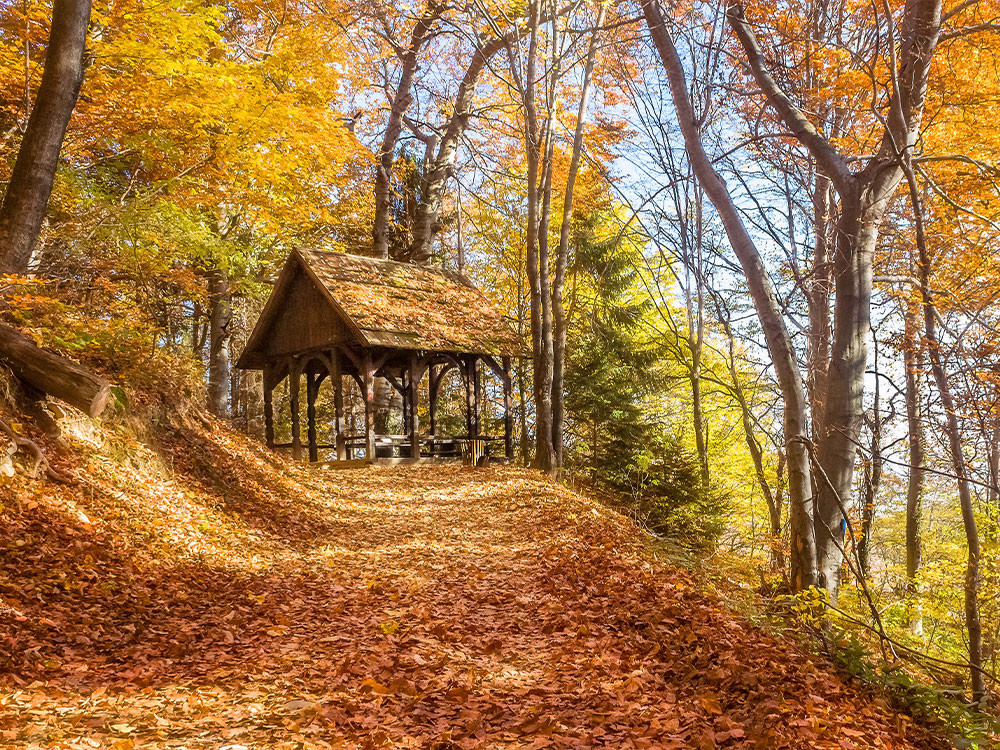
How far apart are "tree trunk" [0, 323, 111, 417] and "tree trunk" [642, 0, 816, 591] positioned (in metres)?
6.73

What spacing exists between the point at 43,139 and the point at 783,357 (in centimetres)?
837

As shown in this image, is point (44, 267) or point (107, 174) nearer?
point (44, 267)

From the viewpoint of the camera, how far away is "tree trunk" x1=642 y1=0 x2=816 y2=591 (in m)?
6.98

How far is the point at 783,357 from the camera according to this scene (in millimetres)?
7133

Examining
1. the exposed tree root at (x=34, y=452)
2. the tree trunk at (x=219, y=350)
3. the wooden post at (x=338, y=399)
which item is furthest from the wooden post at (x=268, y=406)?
the exposed tree root at (x=34, y=452)

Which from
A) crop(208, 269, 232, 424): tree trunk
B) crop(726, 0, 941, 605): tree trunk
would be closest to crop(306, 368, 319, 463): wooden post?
crop(208, 269, 232, 424): tree trunk

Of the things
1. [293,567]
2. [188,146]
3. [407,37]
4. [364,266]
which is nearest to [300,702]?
[293,567]

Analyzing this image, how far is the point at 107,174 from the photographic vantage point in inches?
547

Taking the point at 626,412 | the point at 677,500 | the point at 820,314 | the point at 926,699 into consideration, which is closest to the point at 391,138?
the point at 626,412

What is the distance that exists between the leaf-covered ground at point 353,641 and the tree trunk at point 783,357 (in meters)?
1.20

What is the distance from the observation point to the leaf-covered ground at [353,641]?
3.99 m

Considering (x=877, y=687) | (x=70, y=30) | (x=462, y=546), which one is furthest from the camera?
(x=462, y=546)

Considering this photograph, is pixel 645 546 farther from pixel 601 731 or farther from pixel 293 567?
pixel 601 731

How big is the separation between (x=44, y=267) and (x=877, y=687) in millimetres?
12328
